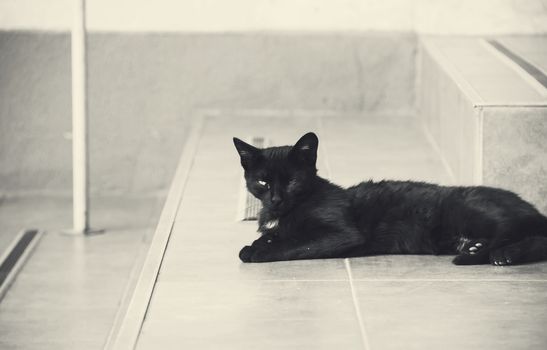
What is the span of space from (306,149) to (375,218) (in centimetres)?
33

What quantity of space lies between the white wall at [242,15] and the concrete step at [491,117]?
62 cm

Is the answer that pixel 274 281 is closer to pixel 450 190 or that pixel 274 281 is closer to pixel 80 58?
pixel 450 190

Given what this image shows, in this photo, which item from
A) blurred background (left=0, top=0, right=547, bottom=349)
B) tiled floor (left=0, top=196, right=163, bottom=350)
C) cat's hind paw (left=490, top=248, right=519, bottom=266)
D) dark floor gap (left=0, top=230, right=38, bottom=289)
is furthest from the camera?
blurred background (left=0, top=0, right=547, bottom=349)

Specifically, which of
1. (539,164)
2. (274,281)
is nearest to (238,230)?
(274,281)

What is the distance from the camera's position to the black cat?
3236 mm

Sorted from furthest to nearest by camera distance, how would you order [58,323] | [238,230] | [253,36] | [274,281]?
[253,36], [58,323], [238,230], [274,281]

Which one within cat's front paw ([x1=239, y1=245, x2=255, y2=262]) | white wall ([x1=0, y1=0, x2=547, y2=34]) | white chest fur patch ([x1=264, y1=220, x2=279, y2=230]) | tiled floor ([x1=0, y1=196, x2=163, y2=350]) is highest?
white wall ([x1=0, y1=0, x2=547, y2=34])

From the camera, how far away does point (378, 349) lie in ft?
8.39

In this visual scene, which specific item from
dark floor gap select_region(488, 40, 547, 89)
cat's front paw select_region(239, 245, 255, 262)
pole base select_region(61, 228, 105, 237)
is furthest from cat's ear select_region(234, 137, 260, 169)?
pole base select_region(61, 228, 105, 237)

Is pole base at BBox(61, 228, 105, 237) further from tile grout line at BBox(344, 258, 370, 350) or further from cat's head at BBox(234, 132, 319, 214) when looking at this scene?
tile grout line at BBox(344, 258, 370, 350)

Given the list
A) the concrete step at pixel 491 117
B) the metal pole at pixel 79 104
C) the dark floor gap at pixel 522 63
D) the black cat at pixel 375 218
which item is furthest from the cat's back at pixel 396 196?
the metal pole at pixel 79 104

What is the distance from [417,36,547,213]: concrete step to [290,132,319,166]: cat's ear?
92 cm

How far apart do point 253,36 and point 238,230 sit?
8.35 ft

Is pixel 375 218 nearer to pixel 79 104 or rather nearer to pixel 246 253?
pixel 246 253
